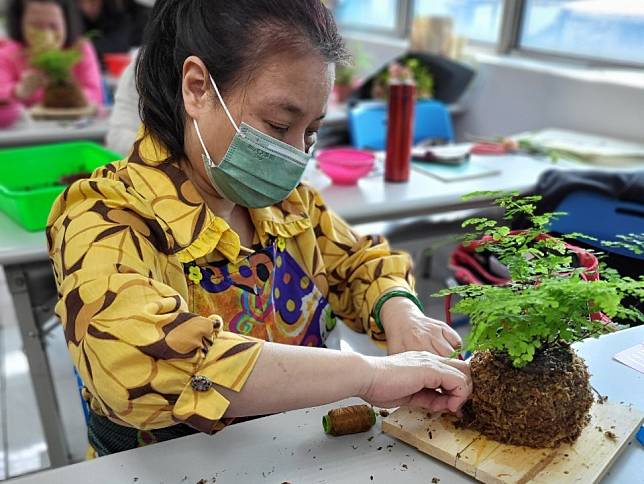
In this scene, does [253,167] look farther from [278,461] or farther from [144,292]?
[278,461]

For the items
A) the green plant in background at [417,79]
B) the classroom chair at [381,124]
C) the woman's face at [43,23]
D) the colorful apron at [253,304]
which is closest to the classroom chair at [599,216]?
the colorful apron at [253,304]

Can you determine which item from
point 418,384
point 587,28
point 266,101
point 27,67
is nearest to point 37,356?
point 266,101

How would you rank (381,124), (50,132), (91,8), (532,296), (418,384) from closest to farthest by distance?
1. (532,296)
2. (418,384)
3. (50,132)
4. (381,124)
5. (91,8)

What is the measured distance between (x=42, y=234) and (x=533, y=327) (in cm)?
137

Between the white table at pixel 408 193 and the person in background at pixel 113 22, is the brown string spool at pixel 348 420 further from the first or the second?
the person in background at pixel 113 22

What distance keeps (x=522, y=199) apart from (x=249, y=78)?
470 mm

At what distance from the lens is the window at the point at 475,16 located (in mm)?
3666

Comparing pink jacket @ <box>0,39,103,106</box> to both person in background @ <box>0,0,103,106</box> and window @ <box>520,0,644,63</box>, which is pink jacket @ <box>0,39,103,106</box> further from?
window @ <box>520,0,644,63</box>

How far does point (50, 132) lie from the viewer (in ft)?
9.02

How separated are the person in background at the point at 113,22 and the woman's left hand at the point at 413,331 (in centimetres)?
422

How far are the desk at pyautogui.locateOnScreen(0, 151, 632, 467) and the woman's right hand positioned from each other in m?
0.59

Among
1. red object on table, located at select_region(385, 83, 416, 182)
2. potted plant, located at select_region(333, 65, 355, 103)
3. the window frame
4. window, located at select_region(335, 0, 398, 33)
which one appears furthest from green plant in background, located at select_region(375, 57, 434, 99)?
red object on table, located at select_region(385, 83, 416, 182)

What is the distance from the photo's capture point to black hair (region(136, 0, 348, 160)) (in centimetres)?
98

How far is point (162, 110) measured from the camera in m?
1.07
